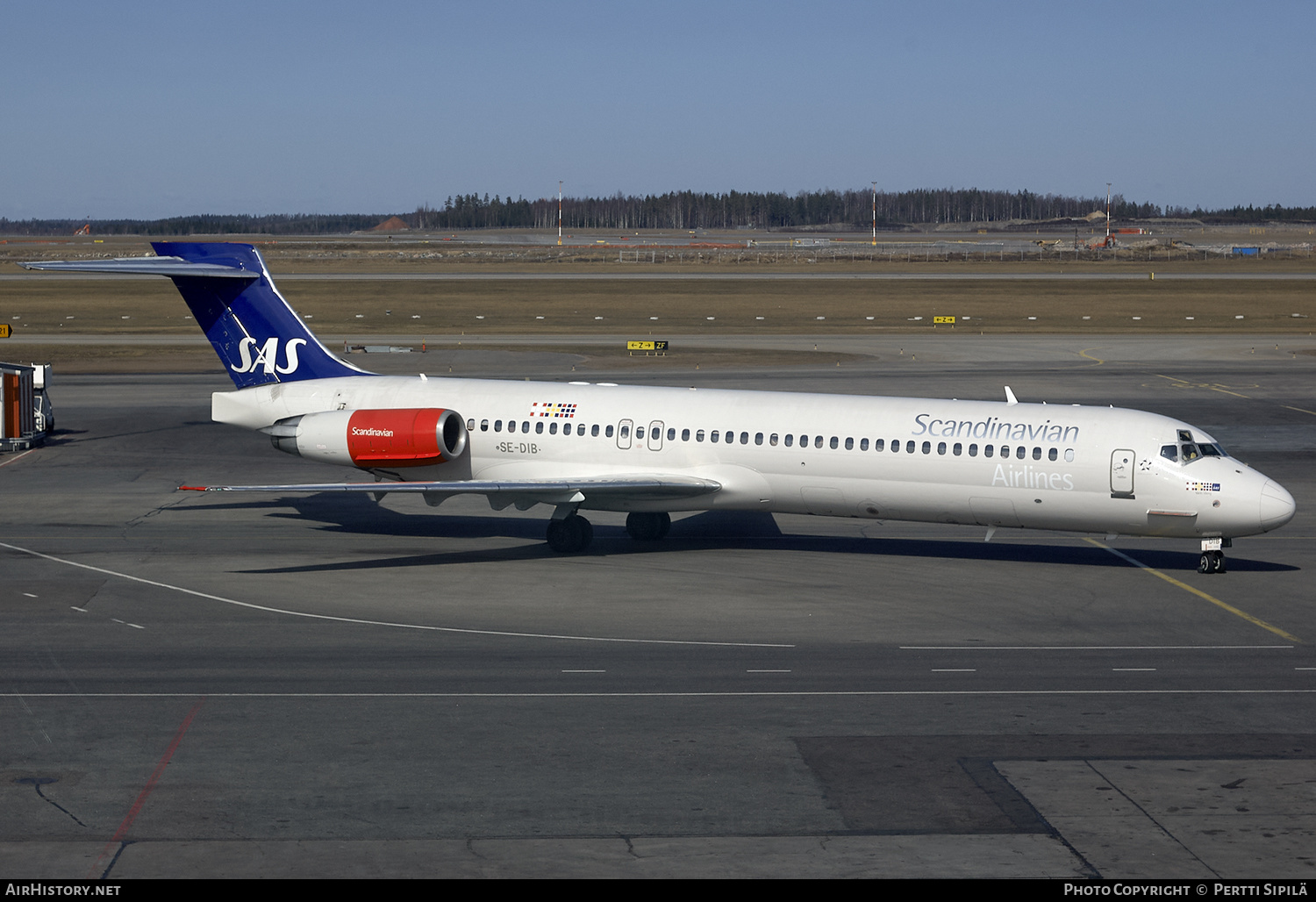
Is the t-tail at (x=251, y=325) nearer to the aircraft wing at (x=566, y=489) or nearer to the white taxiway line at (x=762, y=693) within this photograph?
the aircraft wing at (x=566, y=489)

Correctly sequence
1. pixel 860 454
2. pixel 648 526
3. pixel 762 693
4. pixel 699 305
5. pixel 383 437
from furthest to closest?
pixel 699 305
pixel 648 526
pixel 383 437
pixel 860 454
pixel 762 693

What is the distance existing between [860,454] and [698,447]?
3635 mm

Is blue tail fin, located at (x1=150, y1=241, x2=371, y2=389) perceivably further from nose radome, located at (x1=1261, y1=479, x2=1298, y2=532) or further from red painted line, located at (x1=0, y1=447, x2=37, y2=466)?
nose radome, located at (x1=1261, y1=479, x2=1298, y2=532)

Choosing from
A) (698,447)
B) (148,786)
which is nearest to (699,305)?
(698,447)

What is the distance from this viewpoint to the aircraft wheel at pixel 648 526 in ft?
104

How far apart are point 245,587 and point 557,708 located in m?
10.2

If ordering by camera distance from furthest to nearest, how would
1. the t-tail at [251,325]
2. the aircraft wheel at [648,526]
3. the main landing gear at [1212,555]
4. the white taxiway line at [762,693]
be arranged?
the t-tail at [251,325] → the aircraft wheel at [648,526] → the main landing gear at [1212,555] → the white taxiway line at [762,693]

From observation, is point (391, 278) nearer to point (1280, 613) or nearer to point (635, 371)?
point (635, 371)

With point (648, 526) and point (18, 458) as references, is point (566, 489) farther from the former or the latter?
point (18, 458)

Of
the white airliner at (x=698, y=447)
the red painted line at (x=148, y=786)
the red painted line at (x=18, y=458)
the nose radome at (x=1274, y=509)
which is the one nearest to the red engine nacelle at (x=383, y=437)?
the white airliner at (x=698, y=447)

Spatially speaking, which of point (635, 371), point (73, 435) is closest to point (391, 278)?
point (635, 371)

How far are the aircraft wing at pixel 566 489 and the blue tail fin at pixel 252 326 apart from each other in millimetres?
5223

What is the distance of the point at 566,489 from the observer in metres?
29.2
